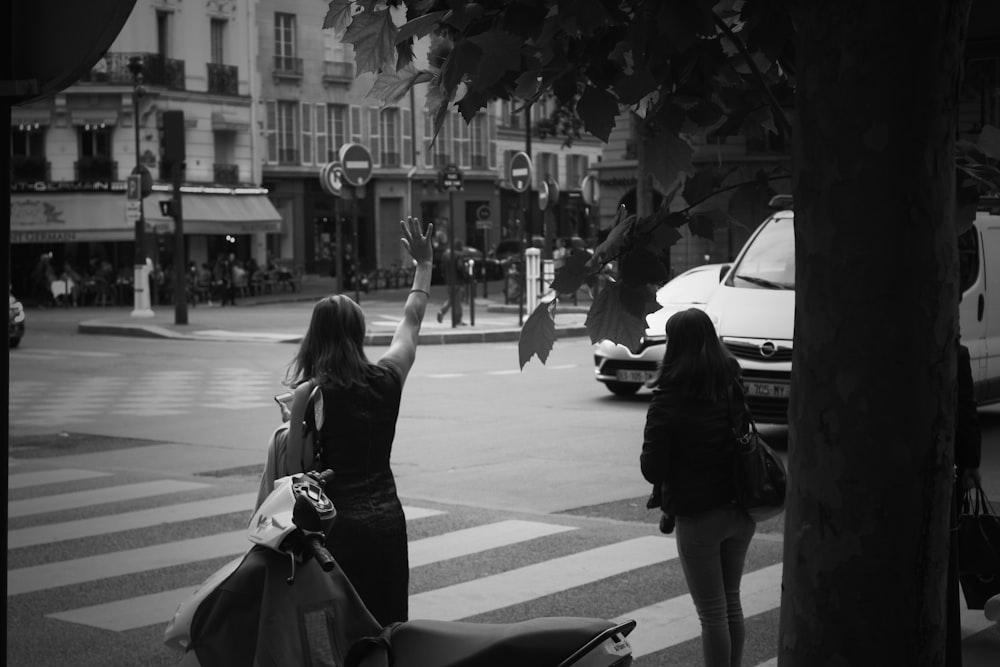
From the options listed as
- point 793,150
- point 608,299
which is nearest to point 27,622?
point 608,299

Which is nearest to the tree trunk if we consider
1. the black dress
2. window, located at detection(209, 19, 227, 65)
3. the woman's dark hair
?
the black dress

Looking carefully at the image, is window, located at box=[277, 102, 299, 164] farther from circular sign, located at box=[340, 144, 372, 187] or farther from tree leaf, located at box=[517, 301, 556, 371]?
tree leaf, located at box=[517, 301, 556, 371]

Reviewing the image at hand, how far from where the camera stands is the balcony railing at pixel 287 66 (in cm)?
6041

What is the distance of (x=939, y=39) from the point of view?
256cm

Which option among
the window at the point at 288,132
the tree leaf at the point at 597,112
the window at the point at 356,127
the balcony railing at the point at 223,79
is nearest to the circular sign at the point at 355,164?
the tree leaf at the point at 597,112

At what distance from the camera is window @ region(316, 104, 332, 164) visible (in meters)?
62.0

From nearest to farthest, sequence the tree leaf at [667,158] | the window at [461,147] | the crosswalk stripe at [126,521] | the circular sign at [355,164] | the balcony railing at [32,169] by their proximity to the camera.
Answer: the tree leaf at [667,158]
the crosswalk stripe at [126,521]
the circular sign at [355,164]
the balcony railing at [32,169]
the window at [461,147]

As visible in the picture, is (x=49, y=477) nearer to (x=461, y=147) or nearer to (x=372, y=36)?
(x=372, y=36)

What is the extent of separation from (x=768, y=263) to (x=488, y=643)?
37.3 ft

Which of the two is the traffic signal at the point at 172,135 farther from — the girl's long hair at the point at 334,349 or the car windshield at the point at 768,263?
the girl's long hair at the point at 334,349

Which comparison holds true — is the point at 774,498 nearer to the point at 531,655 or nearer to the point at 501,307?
the point at 531,655

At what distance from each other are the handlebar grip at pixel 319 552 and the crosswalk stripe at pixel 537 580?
348cm

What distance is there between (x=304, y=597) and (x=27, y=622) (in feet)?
13.3

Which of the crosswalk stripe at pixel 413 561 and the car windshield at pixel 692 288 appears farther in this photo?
the car windshield at pixel 692 288
